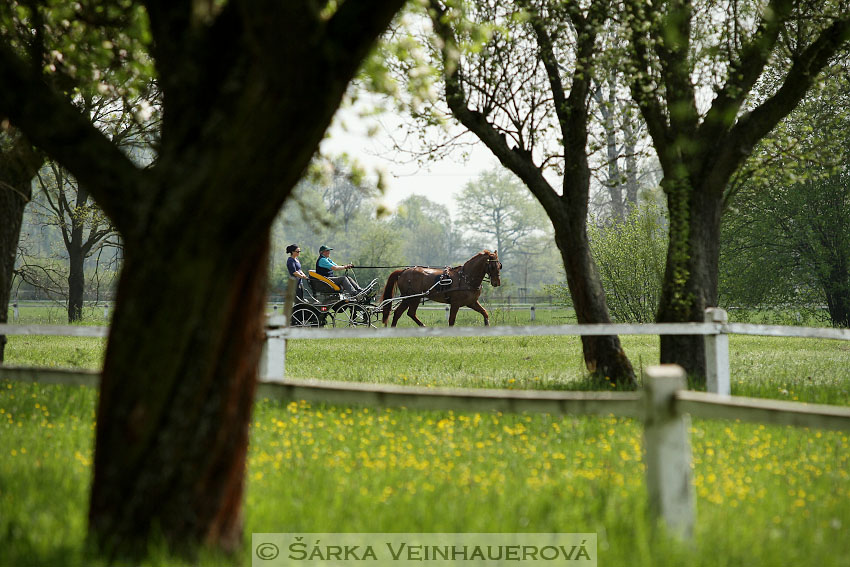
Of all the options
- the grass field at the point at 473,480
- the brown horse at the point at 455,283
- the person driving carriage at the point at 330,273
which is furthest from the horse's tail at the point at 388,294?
the grass field at the point at 473,480

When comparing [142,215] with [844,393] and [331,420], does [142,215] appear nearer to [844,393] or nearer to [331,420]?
[331,420]

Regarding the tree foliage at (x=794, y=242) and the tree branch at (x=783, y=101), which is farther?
the tree foliage at (x=794, y=242)

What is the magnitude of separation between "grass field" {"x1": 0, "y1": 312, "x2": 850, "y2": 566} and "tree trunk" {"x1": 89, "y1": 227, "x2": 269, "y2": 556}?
0.24 meters

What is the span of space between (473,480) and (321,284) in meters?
14.8

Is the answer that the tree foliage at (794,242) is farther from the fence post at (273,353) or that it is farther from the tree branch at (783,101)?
the fence post at (273,353)

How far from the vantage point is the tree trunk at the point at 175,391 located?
3.28 m

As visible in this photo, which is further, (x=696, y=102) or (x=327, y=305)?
(x=327, y=305)

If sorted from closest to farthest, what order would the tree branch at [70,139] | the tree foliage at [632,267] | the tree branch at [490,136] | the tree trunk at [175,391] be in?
the tree trunk at [175,391]
the tree branch at [70,139]
the tree branch at [490,136]
the tree foliage at [632,267]

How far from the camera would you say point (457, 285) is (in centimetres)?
2162

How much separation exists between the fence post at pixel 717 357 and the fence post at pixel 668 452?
4715 mm

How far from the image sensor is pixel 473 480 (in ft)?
15.4

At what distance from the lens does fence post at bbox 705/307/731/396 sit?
8.01 m

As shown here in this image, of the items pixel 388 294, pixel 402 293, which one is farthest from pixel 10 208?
pixel 402 293

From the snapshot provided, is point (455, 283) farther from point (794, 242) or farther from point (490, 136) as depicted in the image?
point (490, 136)
